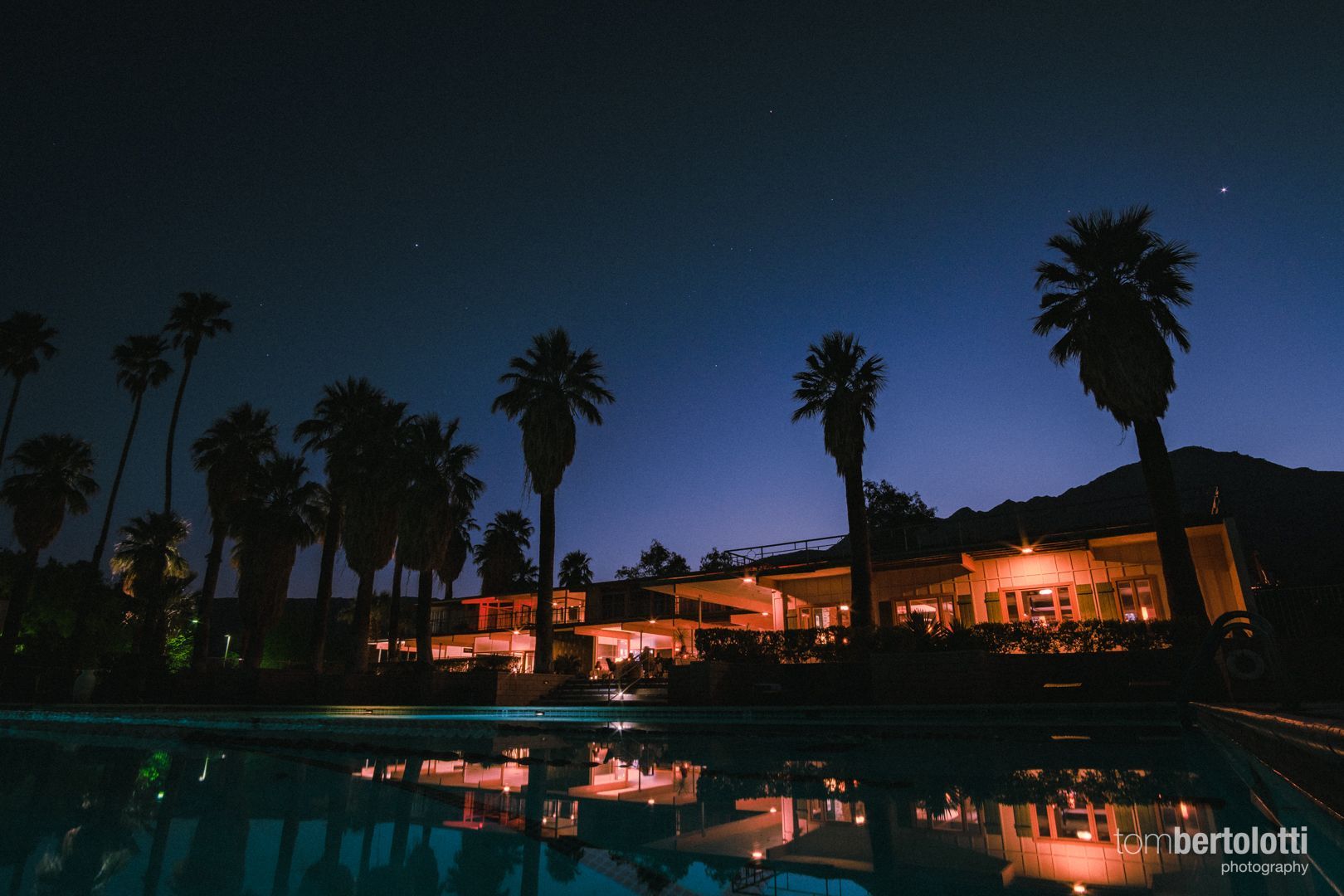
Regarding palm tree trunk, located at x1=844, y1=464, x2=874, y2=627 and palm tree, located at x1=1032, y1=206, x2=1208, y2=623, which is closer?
palm tree, located at x1=1032, y1=206, x2=1208, y2=623

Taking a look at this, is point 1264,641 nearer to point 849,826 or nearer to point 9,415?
point 849,826

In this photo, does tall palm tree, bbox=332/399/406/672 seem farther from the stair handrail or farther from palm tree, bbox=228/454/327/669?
the stair handrail

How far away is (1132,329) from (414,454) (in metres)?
25.4

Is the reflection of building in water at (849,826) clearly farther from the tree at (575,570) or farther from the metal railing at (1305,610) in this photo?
the tree at (575,570)

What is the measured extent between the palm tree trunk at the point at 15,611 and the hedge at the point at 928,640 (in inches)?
1324

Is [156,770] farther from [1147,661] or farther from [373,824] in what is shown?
[1147,661]

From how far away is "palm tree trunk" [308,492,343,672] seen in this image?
26753 millimetres

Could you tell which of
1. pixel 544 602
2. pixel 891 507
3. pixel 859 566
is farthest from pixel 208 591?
→ pixel 891 507

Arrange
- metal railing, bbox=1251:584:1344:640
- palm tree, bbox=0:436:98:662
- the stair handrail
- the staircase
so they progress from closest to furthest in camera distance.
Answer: the stair handrail < metal railing, bbox=1251:584:1344:640 < the staircase < palm tree, bbox=0:436:98:662

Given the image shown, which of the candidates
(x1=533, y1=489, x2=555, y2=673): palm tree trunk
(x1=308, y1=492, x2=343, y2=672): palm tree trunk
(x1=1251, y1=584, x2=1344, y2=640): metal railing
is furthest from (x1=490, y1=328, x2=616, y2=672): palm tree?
(x1=1251, y1=584, x2=1344, y2=640): metal railing

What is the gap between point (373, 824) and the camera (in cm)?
360

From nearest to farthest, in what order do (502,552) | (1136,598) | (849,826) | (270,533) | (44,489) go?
1. (849,826)
2. (1136,598)
3. (270,533)
4. (44,489)
5. (502,552)

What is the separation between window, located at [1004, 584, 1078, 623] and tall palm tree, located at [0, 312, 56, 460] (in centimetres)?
4920

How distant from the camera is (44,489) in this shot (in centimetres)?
3503
